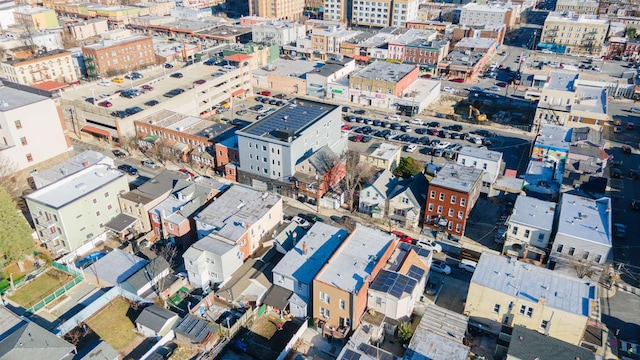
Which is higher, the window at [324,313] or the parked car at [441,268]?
the window at [324,313]

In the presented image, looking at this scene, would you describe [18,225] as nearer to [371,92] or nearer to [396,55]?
[371,92]

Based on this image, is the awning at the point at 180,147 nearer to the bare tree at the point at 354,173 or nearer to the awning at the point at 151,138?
the awning at the point at 151,138

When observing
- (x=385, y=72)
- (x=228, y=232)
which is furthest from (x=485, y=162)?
(x=385, y=72)

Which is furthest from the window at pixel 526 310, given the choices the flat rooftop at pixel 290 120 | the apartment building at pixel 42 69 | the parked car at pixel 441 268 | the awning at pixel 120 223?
the apartment building at pixel 42 69

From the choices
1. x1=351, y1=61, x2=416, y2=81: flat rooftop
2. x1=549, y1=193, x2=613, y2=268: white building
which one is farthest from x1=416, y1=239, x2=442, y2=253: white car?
x1=351, y1=61, x2=416, y2=81: flat rooftop

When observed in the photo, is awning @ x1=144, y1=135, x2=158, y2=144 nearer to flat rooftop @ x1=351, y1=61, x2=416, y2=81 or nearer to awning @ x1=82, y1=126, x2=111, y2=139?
awning @ x1=82, y1=126, x2=111, y2=139

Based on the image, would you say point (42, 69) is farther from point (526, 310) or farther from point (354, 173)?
point (526, 310)

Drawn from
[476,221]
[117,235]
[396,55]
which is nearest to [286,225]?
[117,235]
